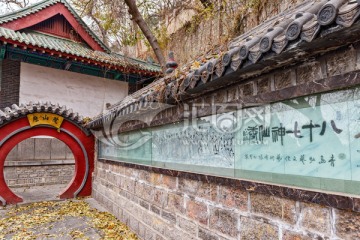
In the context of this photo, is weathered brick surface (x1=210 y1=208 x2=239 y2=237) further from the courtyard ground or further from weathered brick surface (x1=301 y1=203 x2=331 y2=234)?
the courtyard ground

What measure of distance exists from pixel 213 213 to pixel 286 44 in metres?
2.10

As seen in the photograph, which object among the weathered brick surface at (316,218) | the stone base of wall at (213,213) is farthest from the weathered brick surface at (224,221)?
the weathered brick surface at (316,218)

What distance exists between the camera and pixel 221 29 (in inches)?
362

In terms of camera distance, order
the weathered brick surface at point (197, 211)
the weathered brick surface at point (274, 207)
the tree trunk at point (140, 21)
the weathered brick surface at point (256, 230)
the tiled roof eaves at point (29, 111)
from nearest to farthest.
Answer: the weathered brick surface at point (274, 207) → the weathered brick surface at point (256, 230) → the weathered brick surface at point (197, 211) → the tiled roof eaves at point (29, 111) → the tree trunk at point (140, 21)

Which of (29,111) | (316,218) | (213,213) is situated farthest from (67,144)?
(316,218)

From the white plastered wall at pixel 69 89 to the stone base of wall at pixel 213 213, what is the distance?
4939mm

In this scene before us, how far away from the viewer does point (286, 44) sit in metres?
1.90

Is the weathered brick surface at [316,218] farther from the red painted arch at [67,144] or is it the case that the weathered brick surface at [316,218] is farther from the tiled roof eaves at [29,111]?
the red painted arch at [67,144]

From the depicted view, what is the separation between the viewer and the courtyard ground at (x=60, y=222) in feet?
17.4

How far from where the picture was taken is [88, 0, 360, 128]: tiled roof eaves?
5.17 ft

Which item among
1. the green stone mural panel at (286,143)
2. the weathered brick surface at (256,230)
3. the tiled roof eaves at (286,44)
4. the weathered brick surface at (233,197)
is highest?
the tiled roof eaves at (286,44)

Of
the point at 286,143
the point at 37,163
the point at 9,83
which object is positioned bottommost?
the point at 37,163

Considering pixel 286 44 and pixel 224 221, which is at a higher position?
pixel 286 44

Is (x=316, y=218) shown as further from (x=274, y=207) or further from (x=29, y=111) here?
(x=29, y=111)
